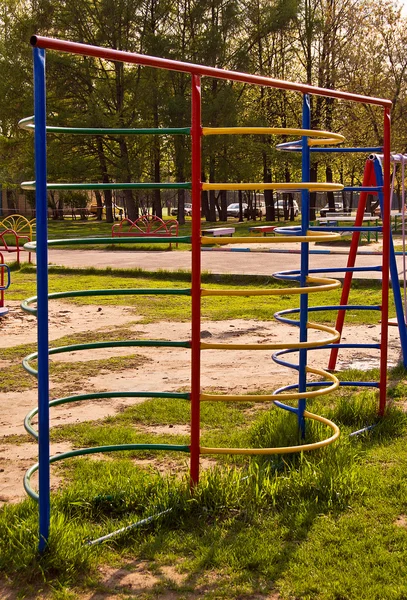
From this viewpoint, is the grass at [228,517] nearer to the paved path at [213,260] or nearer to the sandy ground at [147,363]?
the sandy ground at [147,363]

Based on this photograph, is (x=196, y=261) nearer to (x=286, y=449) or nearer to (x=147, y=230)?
(x=286, y=449)

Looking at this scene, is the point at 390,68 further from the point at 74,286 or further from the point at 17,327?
the point at 17,327

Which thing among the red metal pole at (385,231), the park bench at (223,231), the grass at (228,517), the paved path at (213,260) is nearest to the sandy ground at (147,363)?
the grass at (228,517)

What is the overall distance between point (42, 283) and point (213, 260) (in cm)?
1610

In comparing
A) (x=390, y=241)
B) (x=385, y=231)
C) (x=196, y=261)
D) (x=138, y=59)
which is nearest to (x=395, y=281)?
(x=390, y=241)

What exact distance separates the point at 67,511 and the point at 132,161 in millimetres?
33916

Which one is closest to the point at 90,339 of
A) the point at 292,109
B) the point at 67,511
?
the point at 67,511

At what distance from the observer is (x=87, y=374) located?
7.60 meters

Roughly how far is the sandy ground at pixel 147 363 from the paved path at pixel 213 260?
5.27 meters

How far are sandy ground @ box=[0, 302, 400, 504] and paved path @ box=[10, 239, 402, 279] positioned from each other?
5273 mm

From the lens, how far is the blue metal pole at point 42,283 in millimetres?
3508

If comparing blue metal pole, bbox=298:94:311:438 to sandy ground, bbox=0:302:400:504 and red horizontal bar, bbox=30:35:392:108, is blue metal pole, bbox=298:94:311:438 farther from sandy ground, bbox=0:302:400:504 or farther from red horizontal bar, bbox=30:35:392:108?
sandy ground, bbox=0:302:400:504

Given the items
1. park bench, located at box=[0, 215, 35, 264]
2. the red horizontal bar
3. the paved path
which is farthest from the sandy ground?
the paved path

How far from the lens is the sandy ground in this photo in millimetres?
5773
